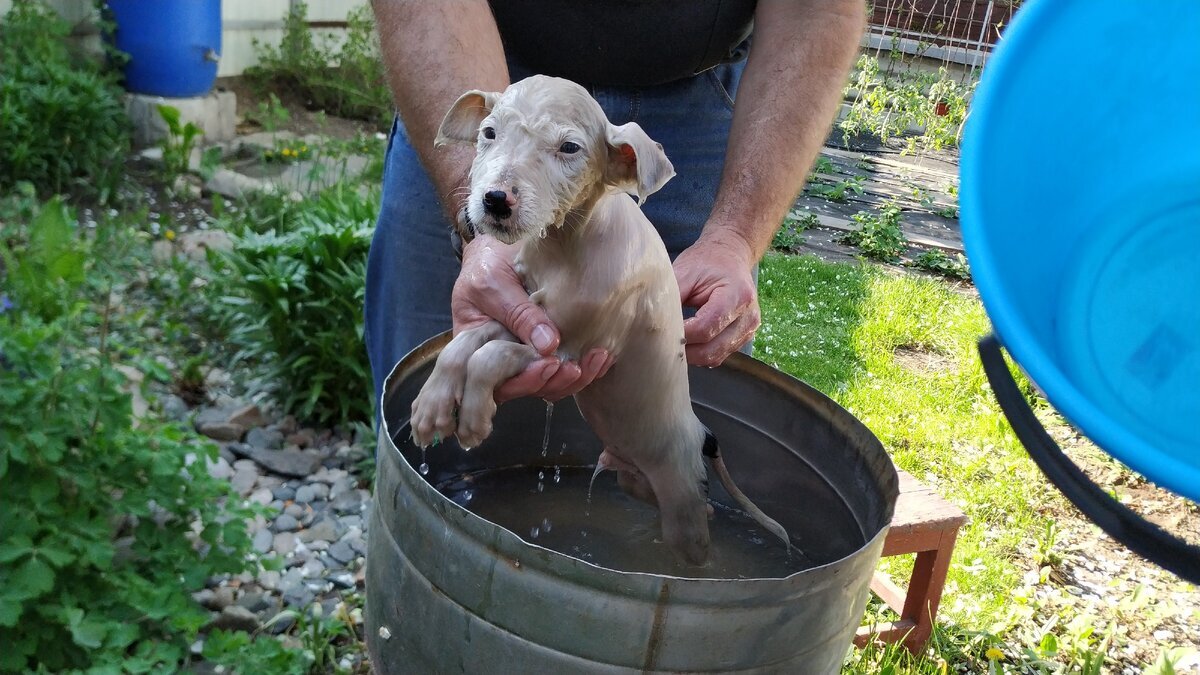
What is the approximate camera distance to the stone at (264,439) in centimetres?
373

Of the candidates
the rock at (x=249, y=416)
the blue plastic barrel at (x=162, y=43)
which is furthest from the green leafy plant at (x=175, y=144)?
the rock at (x=249, y=416)

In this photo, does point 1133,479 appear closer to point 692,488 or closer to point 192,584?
point 692,488

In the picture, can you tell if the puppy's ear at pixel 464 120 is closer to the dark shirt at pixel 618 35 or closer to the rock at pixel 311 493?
the dark shirt at pixel 618 35

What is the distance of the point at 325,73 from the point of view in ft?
25.7

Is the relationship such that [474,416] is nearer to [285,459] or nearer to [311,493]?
[311,493]

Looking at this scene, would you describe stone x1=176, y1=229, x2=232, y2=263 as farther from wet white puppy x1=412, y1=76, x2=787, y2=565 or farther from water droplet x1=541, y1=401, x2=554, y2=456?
wet white puppy x1=412, y1=76, x2=787, y2=565

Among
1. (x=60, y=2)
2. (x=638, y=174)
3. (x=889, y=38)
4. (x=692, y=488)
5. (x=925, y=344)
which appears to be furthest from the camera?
(x=889, y=38)

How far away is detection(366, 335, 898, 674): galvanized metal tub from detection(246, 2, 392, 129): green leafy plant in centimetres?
599

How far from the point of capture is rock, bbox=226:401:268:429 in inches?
149

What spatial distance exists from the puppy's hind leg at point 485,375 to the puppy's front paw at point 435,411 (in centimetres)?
2

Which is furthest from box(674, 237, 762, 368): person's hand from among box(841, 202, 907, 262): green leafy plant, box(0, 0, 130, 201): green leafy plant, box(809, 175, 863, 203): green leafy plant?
box(809, 175, 863, 203): green leafy plant

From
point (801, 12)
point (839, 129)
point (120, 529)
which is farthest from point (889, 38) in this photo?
point (120, 529)

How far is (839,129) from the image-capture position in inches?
385

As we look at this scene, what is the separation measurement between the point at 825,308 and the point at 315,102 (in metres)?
4.38
